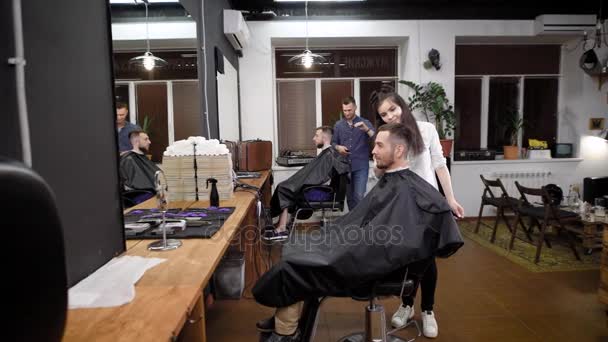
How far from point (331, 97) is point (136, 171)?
4.20m

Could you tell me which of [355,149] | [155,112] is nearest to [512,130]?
[355,149]

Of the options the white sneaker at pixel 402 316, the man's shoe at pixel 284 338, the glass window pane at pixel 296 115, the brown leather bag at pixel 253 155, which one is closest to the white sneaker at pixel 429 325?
the white sneaker at pixel 402 316

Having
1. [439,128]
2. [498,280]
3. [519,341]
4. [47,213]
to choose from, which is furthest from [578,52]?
[47,213]

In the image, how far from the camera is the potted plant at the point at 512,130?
5809 millimetres

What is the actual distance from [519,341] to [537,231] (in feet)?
10.1

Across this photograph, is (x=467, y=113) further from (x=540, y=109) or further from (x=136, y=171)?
(x=136, y=171)

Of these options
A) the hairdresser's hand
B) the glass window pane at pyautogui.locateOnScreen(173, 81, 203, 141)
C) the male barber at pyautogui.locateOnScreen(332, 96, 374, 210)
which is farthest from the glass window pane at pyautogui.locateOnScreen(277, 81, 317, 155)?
the glass window pane at pyautogui.locateOnScreen(173, 81, 203, 141)

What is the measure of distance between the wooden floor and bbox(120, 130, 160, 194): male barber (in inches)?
42.0

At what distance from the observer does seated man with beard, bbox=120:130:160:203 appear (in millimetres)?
1818

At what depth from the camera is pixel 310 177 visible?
4285mm

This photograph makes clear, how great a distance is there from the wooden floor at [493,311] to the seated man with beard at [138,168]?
1021 mm

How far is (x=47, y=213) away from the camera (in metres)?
0.45

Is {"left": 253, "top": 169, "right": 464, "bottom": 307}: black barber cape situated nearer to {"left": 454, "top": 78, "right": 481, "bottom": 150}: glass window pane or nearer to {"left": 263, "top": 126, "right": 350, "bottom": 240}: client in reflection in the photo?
{"left": 263, "top": 126, "right": 350, "bottom": 240}: client in reflection

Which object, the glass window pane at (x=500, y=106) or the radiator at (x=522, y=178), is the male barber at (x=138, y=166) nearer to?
the radiator at (x=522, y=178)
